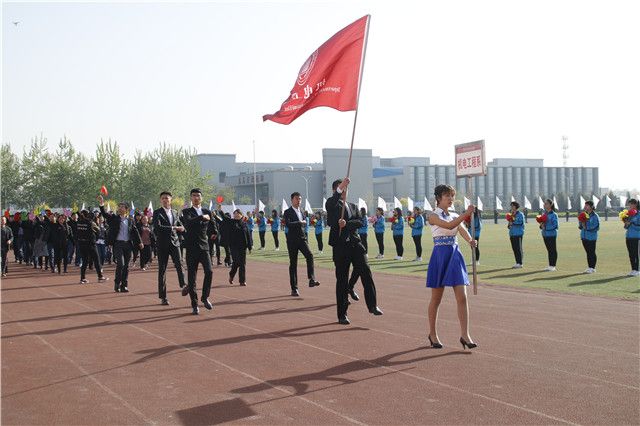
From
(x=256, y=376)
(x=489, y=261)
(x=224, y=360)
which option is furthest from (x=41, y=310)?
(x=489, y=261)

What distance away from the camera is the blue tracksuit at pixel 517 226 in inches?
805

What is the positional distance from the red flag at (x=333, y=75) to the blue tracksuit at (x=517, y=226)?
35.0 ft

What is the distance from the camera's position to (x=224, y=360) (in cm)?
793

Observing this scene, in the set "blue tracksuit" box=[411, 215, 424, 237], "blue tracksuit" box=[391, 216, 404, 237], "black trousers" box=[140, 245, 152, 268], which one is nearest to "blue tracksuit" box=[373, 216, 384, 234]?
"blue tracksuit" box=[391, 216, 404, 237]

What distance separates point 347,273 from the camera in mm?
10523

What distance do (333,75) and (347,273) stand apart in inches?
125

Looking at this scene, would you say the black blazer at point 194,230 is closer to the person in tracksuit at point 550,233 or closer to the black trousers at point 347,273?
the black trousers at point 347,273

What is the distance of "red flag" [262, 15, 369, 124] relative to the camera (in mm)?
11031

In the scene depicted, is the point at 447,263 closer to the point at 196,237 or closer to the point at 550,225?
the point at 196,237

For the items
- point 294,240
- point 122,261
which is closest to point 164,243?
point 294,240

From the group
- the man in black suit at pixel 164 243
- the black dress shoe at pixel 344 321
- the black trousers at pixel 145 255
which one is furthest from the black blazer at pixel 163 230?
the black trousers at pixel 145 255

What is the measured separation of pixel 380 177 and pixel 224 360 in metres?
126

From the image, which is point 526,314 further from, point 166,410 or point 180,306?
point 166,410

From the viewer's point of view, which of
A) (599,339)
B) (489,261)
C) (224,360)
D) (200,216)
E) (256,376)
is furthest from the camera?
(489,261)
